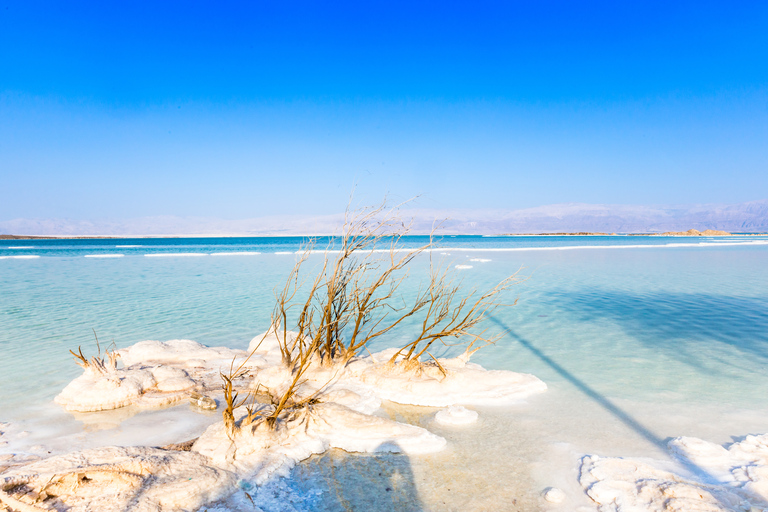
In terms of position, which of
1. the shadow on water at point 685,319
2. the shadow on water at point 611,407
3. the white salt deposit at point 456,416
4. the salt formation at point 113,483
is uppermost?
the salt formation at point 113,483

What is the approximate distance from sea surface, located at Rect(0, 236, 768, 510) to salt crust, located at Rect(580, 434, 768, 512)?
0.18 metres

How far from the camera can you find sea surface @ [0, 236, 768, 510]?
145 inches

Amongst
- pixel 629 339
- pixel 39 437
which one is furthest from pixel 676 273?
pixel 39 437

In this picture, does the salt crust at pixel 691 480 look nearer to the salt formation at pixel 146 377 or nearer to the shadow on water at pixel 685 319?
the shadow on water at pixel 685 319

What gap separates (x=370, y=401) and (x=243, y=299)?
339 inches

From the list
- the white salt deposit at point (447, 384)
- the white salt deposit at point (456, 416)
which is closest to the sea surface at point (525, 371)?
the white salt deposit at point (456, 416)

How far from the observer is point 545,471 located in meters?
3.67

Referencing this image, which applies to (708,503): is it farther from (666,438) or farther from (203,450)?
(203,450)

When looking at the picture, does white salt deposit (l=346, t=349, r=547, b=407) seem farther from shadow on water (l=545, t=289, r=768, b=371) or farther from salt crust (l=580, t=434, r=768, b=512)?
shadow on water (l=545, t=289, r=768, b=371)

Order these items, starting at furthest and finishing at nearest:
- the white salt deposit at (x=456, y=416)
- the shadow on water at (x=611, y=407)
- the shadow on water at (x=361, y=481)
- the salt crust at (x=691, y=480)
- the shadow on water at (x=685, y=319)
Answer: the shadow on water at (x=685, y=319) < the white salt deposit at (x=456, y=416) < the shadow on water at (x=611, y=407) < the shadow on water at (x=361, y=481) < the salt crust at (x=691, y=480)

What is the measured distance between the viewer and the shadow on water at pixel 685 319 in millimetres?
7195

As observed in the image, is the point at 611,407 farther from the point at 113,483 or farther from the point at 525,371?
the point at 113,483

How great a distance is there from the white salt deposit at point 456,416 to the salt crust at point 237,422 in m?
0.02

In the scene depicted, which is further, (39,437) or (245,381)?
(245,381)
